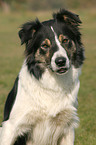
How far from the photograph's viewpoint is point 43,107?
4297 millimetres

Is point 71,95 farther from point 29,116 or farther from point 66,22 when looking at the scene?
point 66,22

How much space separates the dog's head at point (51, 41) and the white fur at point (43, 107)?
184mm

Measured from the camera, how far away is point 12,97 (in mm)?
4531

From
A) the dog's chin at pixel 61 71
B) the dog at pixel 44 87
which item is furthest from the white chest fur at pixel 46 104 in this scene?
the dog's chin at pixel 61 71

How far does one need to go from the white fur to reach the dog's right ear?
0.52m

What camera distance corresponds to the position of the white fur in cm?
427

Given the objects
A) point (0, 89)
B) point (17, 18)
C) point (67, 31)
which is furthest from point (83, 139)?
point (17, 18)

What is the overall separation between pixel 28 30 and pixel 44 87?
1012 millimetres

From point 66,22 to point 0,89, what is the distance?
515cm

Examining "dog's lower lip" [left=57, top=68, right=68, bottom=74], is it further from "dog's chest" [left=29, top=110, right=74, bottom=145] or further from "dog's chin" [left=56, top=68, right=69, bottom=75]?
"dog's chest" [left=29, top=110, right=74, bottom=145]

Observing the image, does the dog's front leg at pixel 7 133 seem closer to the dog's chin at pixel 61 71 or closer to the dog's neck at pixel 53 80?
the dog's neck at pixel 53 80

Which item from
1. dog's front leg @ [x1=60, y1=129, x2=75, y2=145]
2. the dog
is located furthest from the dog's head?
dog's front leg @ [x1=60, y1=129, x2=75, y2=145]

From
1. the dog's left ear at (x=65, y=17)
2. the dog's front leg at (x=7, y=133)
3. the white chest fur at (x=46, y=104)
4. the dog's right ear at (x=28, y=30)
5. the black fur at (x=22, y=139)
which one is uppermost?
the dog's left ear at (x=65, y=17)

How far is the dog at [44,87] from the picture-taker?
14.0 ft
